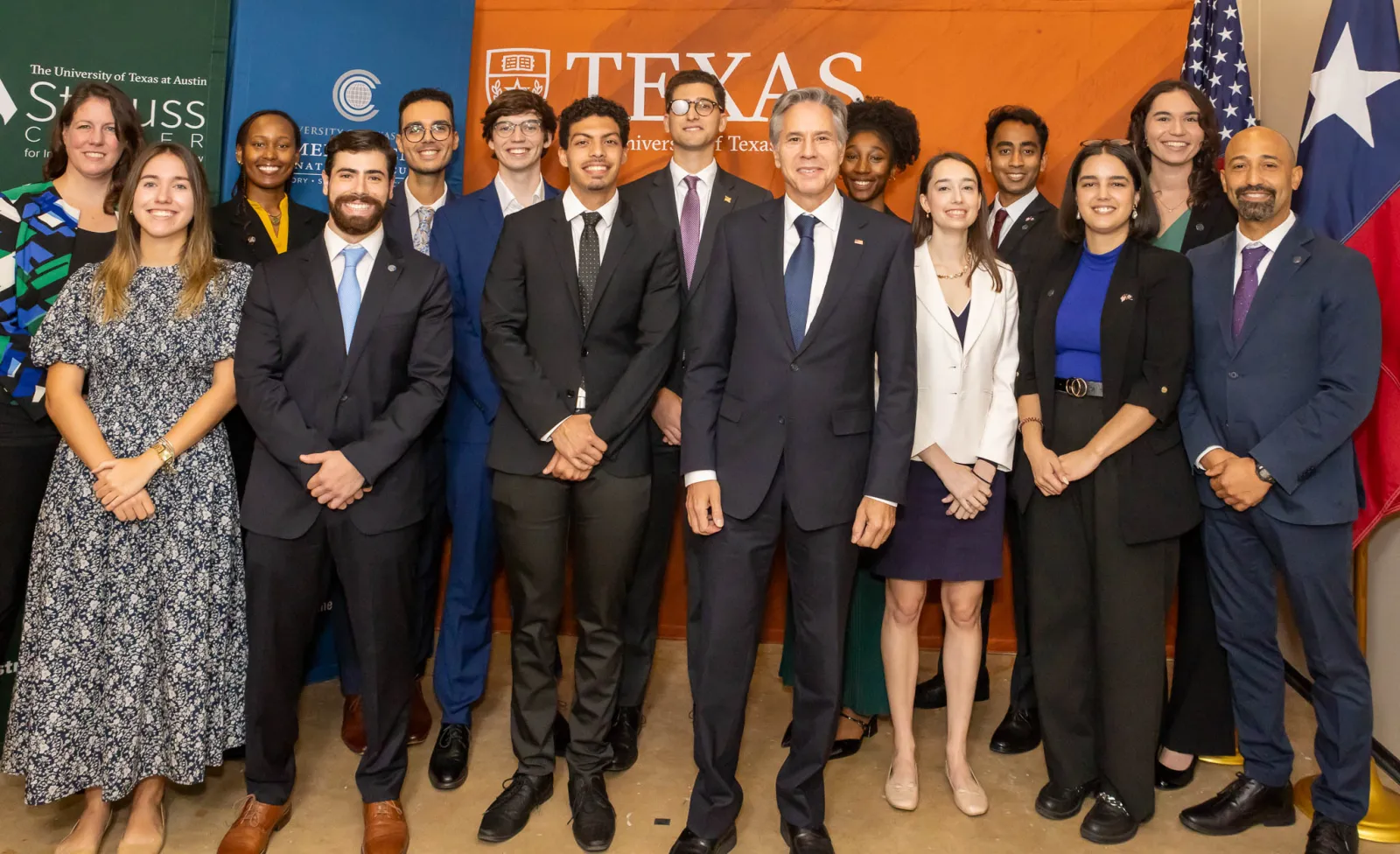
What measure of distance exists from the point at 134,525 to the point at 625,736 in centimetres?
177

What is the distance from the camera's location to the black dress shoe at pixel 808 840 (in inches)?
121

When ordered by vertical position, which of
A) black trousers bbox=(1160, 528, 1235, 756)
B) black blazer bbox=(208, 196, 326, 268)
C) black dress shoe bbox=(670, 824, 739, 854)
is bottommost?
black dress shoe bbox=(670, 824, 739, 854)

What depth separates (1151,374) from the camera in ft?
10.4

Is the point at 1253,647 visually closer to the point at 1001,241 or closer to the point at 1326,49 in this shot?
the point at 1001,241

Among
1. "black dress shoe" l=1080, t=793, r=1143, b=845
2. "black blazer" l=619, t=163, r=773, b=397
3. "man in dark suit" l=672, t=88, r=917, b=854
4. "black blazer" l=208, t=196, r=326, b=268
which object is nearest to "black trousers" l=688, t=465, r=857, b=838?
"man in dark suit" l=672, t=88, r=917, b=854

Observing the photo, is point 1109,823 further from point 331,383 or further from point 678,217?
point 331,383

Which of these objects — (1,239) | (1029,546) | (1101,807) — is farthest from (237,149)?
(1101,807)

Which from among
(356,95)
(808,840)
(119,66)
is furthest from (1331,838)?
(119,66)

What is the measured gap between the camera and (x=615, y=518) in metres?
3.28

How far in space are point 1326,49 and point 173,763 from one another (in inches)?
174

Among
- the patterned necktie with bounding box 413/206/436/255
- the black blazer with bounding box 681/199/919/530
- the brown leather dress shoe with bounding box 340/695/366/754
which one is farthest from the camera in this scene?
the patterned necktie with bounding box 413/206/436/255

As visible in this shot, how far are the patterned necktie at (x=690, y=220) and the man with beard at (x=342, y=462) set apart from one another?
0.90m

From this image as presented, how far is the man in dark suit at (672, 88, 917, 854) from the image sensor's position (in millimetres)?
2963

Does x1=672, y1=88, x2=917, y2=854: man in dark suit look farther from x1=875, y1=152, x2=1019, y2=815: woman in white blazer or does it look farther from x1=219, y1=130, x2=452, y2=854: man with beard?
x1=219, y1=130, x2=452, y2=854: man with beard
